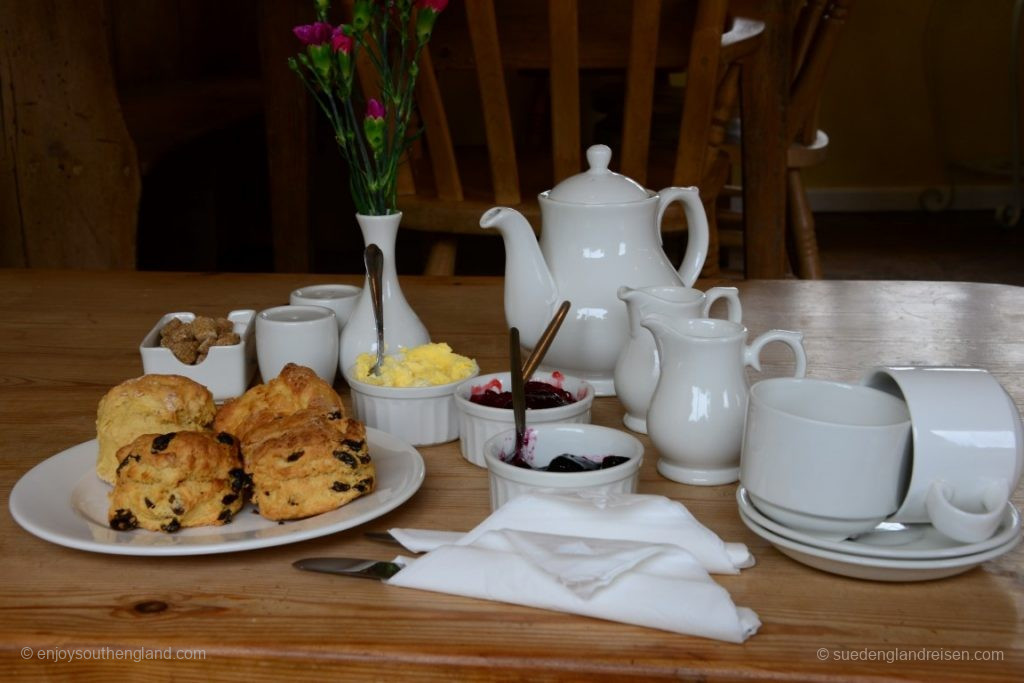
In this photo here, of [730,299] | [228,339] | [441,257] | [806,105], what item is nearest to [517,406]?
[730,299]

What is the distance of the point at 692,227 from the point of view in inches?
45.6

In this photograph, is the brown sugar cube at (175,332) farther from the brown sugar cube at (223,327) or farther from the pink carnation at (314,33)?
the pink carnation at (314,33)

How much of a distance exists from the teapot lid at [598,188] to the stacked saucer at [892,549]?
42cm

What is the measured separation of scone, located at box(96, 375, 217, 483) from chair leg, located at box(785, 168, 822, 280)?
2126mm

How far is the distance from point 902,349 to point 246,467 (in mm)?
738

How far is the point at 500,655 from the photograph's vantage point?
62 cm

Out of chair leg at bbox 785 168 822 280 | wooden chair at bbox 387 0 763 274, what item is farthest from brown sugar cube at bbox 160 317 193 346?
chair leg at bbox 785 168 822 280

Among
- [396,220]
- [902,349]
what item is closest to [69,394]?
[396,220]

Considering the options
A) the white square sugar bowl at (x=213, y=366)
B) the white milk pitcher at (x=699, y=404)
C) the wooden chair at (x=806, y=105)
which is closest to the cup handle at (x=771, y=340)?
the white milk pitcher at (x=699, y=404)

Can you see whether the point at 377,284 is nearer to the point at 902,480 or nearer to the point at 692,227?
the point at 692,227

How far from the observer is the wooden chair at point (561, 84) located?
67.1 inches

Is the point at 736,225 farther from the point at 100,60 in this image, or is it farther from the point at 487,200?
the point at 100,60

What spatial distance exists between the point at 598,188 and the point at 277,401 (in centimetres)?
38

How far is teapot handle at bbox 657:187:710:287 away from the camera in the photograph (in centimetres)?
111
